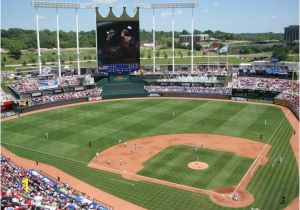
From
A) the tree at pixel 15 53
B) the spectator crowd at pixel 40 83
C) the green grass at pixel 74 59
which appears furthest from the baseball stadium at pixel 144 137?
the tree at pixel 15 53

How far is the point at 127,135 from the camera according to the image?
48.8m

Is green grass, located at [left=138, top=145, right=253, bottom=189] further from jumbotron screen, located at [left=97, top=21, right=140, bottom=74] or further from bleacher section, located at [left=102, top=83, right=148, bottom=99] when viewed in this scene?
bleacher section, located at [left=102, top=83, right=148, bottom=99]

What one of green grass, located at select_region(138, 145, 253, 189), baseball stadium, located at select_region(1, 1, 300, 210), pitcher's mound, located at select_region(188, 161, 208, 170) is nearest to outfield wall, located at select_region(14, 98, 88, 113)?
baseball stadium, located at select_region(1, 1, 300, 210)

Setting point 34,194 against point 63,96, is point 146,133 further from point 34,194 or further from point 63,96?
point 63,96

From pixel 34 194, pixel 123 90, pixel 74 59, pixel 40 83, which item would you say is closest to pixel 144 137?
pixel 34 194

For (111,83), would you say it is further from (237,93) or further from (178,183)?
(178,183)

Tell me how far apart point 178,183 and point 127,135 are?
16987mm

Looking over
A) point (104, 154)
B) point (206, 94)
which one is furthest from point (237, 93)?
point (104, 154)

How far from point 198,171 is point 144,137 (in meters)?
13.6

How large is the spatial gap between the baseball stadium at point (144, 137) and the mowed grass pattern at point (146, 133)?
0.49ft

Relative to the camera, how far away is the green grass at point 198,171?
3338 cm

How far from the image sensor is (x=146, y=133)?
4984cm

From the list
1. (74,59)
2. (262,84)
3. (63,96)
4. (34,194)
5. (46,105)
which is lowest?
(34,194)

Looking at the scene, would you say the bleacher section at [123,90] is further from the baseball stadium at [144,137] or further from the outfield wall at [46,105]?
the outfield wall at [46,105]
